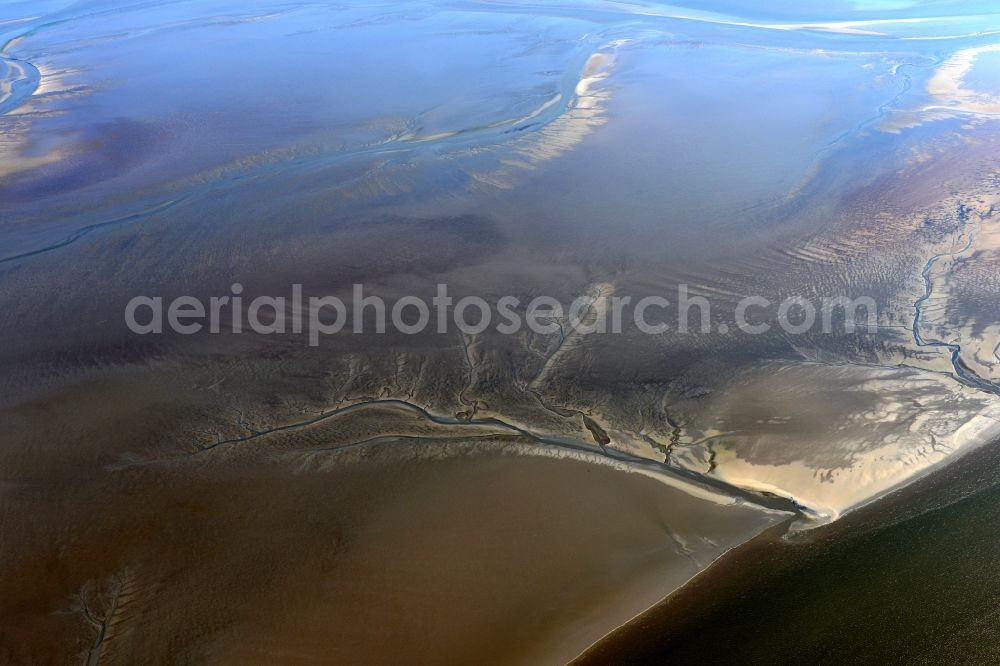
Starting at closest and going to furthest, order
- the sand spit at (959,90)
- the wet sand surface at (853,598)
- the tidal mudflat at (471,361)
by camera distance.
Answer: the wet sand surface at (853,598) → the tidal mudflat at (471,361) → the sand spit at (959,90)

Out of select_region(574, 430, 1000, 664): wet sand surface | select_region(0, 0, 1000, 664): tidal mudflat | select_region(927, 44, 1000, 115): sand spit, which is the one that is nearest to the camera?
select_region(574, 430, 1000, 664): wet sand surface

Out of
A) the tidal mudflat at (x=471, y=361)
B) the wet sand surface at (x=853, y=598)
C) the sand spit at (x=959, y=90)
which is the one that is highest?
the sand spit at (x=959, y=90)

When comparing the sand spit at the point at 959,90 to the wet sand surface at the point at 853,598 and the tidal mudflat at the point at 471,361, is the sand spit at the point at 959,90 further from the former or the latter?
the wet sand surface at the point at 853,598

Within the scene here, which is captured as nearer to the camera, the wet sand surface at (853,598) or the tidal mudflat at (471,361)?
the wet sand surface at (853,598)

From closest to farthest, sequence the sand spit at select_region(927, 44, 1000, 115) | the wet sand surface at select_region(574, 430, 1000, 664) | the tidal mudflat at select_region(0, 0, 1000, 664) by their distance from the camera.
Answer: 1. the wet sand surface at select_region(574, 430, 1000, 664)
2. the tidal mudflat at select_region(0, 0, 1000, 664)
3. the sand spit at select_region(927, 44, 1000, 115)

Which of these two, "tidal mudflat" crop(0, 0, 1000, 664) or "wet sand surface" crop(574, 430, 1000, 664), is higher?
"tidal mudflat" crop(0, 0, 1000, 664)

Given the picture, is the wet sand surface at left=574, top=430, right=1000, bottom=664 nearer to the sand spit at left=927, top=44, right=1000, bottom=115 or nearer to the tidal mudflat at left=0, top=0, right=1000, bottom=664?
the tidal mudflat at left=0, top=0, right=1000, bottom=664

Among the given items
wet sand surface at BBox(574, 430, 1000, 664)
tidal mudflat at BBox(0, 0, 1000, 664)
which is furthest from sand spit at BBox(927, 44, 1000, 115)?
wet sand surface at BBox(574, 430, 1000, 664)

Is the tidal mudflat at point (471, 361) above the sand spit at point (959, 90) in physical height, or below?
below

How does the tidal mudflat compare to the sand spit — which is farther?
the sand spit

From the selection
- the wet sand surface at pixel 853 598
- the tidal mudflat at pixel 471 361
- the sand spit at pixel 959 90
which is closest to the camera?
the wet sand surface at pixel 853 598

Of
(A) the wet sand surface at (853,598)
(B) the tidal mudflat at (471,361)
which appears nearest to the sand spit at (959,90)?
(B) the tidal mudflat at (471,361)
